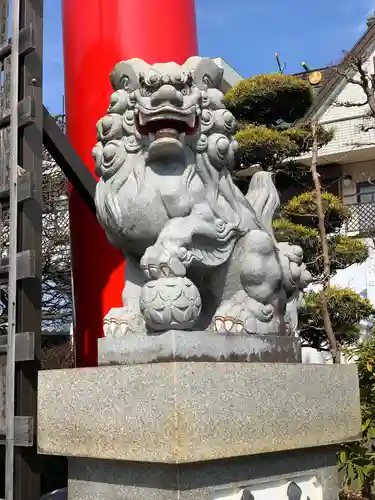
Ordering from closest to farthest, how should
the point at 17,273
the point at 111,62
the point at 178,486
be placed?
the point at 178,486 → the point at 17,273 → the point at 111,62

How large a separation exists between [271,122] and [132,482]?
6.45 m

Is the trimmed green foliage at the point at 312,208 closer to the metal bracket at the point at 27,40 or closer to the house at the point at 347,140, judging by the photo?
the metal bracket at the point at 27,40

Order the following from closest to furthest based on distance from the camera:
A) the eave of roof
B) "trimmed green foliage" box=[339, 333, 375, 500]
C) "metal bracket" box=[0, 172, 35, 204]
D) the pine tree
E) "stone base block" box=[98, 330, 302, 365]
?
"stone base block" box=[98, 330, 302, 365]
"metal bracket" box=[0, 172, 35, 204]
"trimmed green foliage" box=[339, 333, 375, 500]
the pine tree
the eave of roof

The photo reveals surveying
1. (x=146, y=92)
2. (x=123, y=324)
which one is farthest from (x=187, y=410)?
(x=146, y=92)

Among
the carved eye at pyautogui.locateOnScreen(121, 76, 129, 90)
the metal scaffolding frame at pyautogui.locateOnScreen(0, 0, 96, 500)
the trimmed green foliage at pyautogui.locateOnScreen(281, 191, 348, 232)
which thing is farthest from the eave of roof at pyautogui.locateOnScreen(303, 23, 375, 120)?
the carved eye at pyautogui.locateOnScreen(121, 76, 129, 90)

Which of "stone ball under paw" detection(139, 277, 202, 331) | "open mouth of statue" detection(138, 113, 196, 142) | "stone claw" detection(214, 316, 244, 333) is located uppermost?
"open mouth of statue" detection(138, 113, 196, 142)

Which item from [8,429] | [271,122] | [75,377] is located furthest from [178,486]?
[271,122]

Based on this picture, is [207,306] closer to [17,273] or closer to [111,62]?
[17,273]

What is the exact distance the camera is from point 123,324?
2238 mm

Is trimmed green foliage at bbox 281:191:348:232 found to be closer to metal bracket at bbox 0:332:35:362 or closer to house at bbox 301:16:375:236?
metal bracket at bbox 0:332:35:362

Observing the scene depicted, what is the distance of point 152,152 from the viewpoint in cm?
224

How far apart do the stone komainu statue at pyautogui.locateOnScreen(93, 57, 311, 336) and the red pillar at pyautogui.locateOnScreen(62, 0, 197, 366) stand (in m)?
1.27

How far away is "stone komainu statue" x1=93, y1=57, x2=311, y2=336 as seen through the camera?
7.20 ft

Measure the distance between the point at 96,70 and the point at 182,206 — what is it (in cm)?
200
